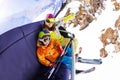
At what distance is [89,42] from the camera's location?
190cm

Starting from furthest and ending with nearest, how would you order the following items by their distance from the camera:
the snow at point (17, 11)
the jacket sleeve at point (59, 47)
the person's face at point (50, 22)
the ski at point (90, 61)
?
the ski at point (90, 61) → the jacket sleeve at point (59, 47) → the person's face at point (50, 22) → the snow at point (17, 11)

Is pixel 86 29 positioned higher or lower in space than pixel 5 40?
lower

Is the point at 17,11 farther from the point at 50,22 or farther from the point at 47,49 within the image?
the point at 47,49

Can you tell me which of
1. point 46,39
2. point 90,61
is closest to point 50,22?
point 46,39

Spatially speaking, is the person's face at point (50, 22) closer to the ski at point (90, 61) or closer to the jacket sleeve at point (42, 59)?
the jacket sleeve at point (42, 59)

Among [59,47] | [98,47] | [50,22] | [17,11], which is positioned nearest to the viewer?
[17,11]

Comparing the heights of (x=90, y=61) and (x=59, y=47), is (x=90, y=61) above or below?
below

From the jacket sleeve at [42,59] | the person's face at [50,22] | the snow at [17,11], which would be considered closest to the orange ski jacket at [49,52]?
the jacket sleeve at [42,59]

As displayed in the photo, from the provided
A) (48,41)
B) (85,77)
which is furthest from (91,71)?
(48,41)

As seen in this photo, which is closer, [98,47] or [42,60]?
[42,60]

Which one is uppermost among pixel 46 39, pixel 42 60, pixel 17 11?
pixel 17 11

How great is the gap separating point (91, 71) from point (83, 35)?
348mm

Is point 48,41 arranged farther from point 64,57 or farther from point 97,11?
point 97,11

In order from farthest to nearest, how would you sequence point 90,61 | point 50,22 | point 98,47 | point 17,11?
point 98,47 < point 90,61 < point 50,22 < point 17,11
